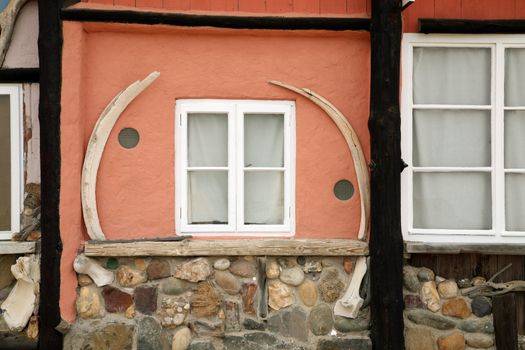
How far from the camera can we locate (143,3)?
188 inches

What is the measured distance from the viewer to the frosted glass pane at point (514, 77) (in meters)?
4.93

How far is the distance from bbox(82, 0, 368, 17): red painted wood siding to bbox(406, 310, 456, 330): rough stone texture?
→ 2405 mm

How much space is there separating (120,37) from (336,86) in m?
1.78

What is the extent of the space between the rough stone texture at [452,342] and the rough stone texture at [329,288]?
894 millimetres

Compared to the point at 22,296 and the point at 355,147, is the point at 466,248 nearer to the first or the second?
the point at 355,147

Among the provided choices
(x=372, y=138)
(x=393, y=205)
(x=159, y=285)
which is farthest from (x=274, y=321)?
(x=372, y=138)

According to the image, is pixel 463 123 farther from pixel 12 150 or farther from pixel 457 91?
pixel 12 150

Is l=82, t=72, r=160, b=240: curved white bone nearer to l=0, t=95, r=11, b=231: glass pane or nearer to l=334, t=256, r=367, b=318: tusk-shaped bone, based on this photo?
l=0, t=95, r=11, b=231: glass pane

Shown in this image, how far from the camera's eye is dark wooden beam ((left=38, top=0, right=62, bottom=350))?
15.1ft

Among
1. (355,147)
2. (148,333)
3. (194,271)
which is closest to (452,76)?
(355,147)

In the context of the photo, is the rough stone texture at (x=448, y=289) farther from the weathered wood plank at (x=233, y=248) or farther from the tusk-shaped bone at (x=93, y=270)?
the tusk-shaped bone at (x=93, y=270)

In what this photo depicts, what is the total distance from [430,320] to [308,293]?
0.98m

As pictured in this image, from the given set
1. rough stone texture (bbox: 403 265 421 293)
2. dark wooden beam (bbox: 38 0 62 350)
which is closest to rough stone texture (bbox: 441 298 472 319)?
rough stone texture (bbox: 403 265 421 293)

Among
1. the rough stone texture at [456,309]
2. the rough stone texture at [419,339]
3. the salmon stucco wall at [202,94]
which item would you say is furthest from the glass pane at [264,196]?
the rough stone texture at [456,309]
